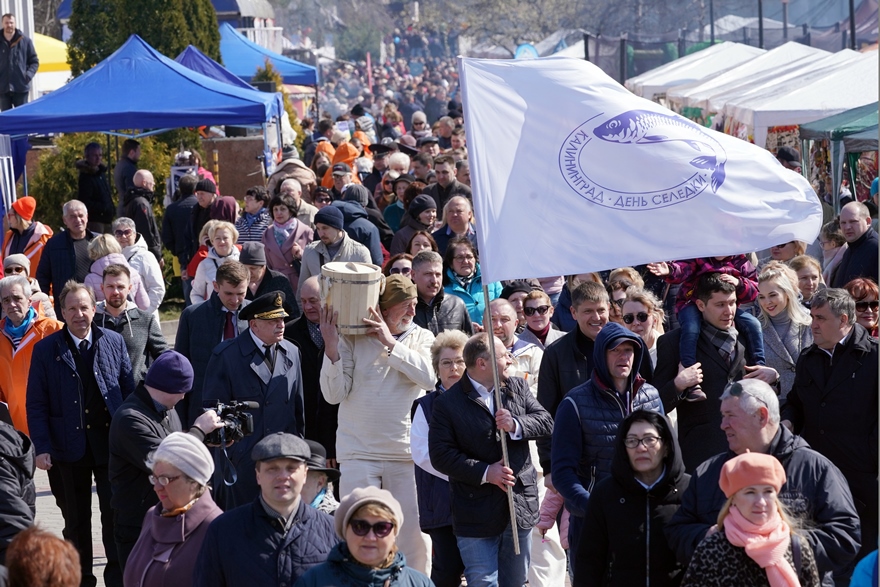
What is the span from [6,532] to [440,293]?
145 inches

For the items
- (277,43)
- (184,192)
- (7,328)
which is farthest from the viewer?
(277,43)

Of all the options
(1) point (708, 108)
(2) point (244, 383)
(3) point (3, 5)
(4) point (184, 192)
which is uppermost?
(3) point (3, 5)

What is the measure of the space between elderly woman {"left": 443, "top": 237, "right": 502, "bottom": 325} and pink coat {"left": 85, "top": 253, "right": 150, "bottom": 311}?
2496 mm

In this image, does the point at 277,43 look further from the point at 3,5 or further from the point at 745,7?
the point at 3,5

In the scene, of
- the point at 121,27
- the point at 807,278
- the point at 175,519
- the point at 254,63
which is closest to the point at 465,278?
the point at 807,278

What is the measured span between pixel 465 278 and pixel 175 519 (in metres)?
4.52

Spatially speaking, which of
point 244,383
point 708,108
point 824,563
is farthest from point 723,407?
point 708,108

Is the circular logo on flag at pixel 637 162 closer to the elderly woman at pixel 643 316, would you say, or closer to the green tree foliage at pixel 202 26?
the elderly woman at pixel 643 316

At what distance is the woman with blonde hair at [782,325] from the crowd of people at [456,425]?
1cm

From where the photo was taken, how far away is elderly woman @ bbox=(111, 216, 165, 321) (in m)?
11.0

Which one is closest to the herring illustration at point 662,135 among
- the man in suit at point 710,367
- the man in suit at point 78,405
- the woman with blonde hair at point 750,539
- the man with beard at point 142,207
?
the man in suit at point 710,367

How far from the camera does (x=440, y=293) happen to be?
28.9ft

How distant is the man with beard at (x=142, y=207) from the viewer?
15789 mm

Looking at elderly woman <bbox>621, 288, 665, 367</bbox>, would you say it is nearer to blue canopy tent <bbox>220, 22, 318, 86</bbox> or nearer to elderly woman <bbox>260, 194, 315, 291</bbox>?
elderly woman <bbox>260, 194, 315, 291</bbox>
